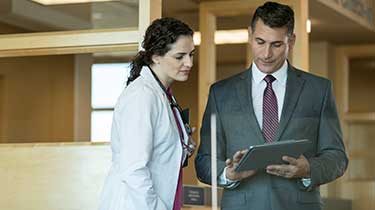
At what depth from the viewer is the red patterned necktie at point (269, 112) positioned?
7.72ft

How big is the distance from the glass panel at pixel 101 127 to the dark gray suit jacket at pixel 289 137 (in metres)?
0.46

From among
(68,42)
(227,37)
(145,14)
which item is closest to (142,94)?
(145,14)

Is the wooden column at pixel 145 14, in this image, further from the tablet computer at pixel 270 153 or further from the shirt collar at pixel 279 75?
the tablet computer at pixel 270 153

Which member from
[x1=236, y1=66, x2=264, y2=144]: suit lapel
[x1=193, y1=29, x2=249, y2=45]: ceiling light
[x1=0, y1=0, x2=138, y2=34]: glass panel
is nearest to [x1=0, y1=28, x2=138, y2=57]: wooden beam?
[x1=0, y1=0, x2=138, y2=34]: glass panel

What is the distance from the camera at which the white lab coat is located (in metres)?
2.06

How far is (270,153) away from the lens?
220 centimetres

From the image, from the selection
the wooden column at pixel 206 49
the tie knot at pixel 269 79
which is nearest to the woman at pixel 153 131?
the tie knot at pixel 269 79

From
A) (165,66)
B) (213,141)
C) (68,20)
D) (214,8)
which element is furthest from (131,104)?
(214,8)

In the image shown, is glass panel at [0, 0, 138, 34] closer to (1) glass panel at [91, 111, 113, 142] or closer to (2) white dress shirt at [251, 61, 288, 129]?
(1) glass panel at [91, 111, 113, 142]

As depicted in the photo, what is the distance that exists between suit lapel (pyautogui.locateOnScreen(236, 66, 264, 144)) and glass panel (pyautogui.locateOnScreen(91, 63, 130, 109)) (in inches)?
18.8

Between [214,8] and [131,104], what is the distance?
2108 mm

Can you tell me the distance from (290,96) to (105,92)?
0.89 meters

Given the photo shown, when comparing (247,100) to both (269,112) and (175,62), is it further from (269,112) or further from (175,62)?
(175,62)

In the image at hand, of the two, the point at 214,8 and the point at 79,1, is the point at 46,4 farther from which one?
the point at 214,8
